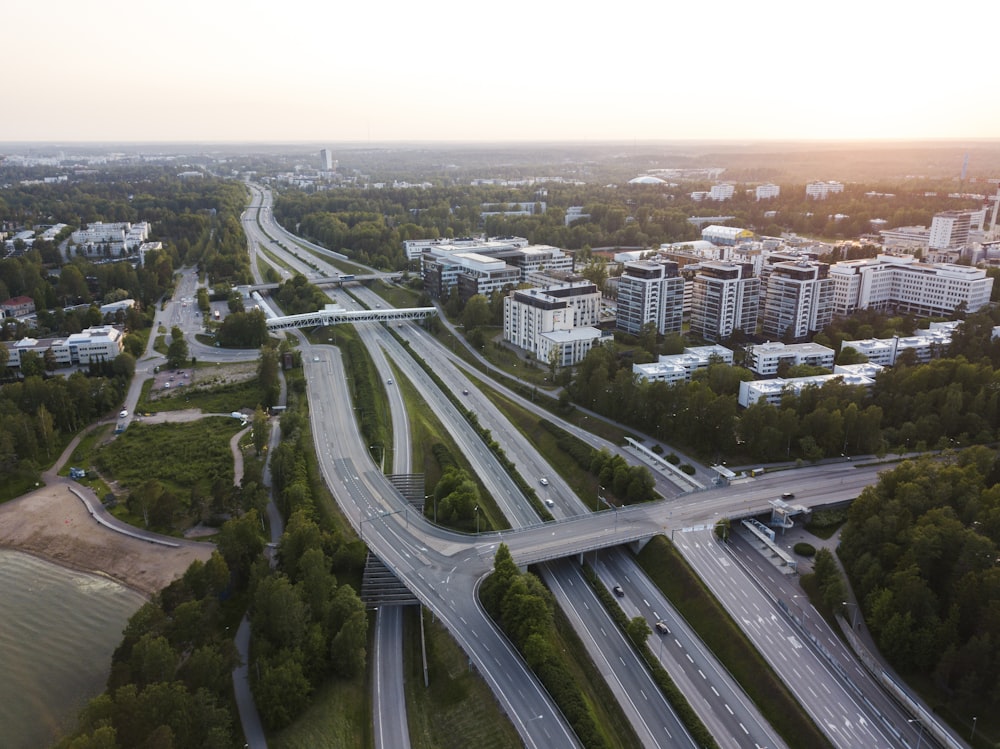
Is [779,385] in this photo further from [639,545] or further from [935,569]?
[935,569]

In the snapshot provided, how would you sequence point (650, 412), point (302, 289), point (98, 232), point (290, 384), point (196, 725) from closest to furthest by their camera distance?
point (196, 725), point (650, 412), point (290, 384), point (302, 289), point (98, 232)

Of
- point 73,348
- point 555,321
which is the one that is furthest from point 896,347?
point 73,348

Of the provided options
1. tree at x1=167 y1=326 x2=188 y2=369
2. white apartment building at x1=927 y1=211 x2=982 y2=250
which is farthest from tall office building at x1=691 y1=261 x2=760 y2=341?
white apartment building at x1=927 y1=211 x2=982 y2=250

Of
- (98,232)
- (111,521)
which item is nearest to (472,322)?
(111,521)

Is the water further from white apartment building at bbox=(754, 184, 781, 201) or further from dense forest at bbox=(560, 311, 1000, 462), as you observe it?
white apartment building at bbox=(754, 184, 781, 201)

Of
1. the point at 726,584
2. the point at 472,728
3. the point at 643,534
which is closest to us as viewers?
the point at 472,728

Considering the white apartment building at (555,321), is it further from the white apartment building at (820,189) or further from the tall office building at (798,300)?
the white apartment building at (820,189)

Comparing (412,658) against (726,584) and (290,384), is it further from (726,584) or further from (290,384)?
(290,384)
